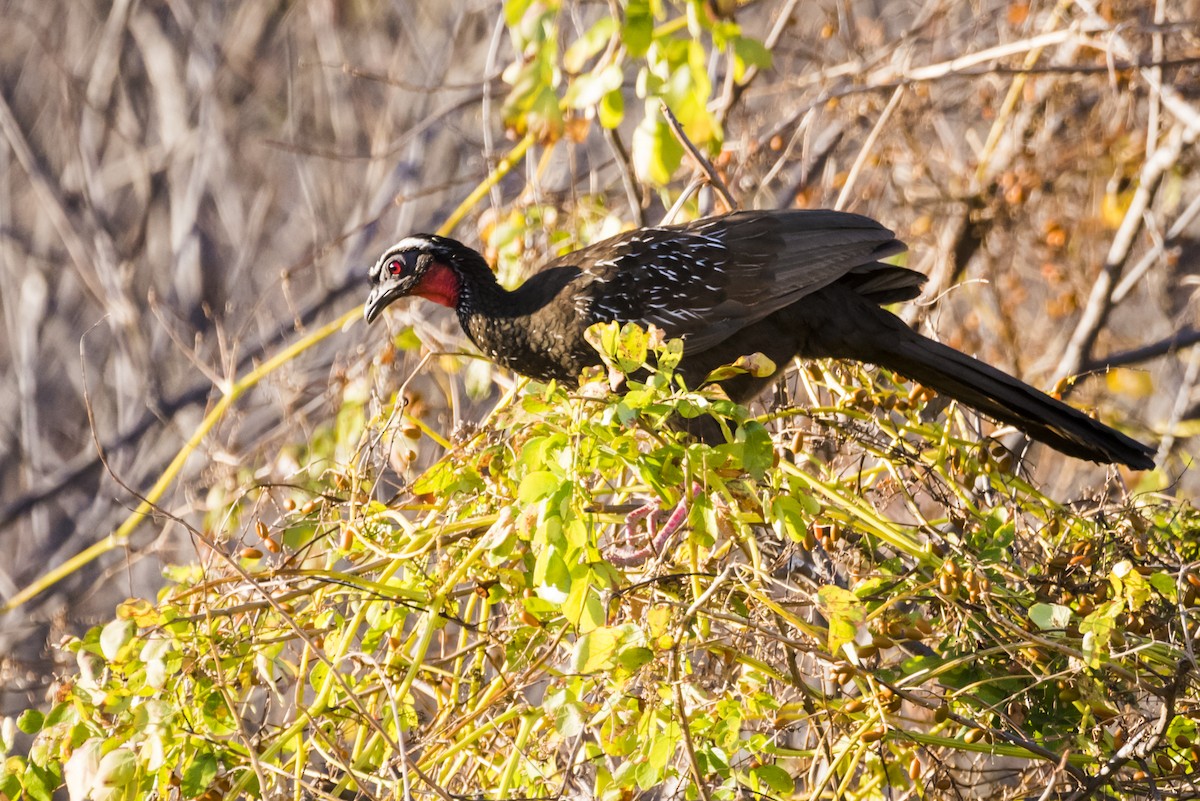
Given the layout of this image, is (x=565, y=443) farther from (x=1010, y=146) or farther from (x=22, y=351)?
(x=22, y=351)

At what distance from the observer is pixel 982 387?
388 cm

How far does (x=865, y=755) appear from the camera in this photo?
2.74m

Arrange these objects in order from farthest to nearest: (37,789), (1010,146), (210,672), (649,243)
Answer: (1010,146)
(649,243)
(210,672)
(37,789)

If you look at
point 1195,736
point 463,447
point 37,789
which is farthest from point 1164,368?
point 37,789

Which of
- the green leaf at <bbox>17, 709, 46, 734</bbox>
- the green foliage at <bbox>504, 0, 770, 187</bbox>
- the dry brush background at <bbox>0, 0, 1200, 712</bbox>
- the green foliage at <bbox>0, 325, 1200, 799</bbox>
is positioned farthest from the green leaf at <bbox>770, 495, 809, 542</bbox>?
the dry brush background at <bbox>0, 0, 1200, 712</bbox>

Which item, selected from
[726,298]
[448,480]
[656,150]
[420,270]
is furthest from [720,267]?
[656,150]

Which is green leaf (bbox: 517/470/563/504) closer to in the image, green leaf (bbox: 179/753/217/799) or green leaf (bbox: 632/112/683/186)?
green leaf (bbox: 632/112/683/186)

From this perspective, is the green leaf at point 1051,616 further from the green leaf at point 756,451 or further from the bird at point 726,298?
the bird at point 726,298

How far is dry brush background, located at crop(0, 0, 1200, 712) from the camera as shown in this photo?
5.27 m

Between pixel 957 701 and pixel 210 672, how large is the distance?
1563 millimetres

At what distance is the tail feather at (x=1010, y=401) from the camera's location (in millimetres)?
3697

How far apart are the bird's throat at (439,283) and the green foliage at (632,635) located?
1427 mm

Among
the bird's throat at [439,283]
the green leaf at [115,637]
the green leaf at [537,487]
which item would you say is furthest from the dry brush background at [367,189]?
the green leaf at [537,487]

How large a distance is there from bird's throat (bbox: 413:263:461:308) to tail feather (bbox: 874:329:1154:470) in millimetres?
1472
